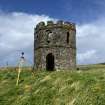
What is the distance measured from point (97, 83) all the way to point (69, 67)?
14123 mm

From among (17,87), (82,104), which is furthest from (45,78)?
(82,104)

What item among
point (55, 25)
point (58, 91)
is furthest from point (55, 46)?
point (58, 91)

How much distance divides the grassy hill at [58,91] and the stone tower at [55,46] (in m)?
7.14

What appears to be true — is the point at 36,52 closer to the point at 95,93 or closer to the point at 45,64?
the point at 45,64

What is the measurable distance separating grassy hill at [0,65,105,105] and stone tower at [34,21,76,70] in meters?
7.14

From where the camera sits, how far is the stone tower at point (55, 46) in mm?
35500

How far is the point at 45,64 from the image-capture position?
3603 cm

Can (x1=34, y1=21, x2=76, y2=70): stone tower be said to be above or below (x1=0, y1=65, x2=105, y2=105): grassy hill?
above

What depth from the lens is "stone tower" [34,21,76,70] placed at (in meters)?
35.5

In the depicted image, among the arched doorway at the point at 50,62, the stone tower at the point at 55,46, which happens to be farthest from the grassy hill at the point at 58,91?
the arched doorway at the point at 50,62

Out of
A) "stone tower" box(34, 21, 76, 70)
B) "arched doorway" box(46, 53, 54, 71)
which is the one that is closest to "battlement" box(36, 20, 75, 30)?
"stone tower" box(34, 21, 76, 70)

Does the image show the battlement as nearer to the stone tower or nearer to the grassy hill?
the stone tower

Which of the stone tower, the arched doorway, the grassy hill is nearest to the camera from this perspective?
the grassy hill

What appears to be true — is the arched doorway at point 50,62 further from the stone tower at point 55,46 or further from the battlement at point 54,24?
the battlement at point 54,24
